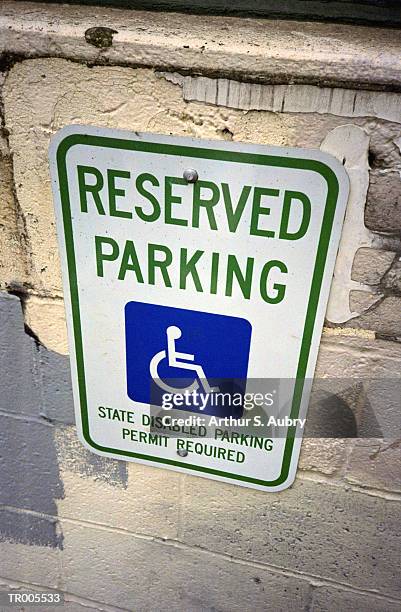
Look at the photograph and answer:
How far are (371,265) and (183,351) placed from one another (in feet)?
1.07

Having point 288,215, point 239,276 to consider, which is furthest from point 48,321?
point 288,215

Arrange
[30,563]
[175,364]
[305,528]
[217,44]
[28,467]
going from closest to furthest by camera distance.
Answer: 1. [217,44]
2. [175,364]
3. [305,528]
4. [28,467]
5. [30,563]

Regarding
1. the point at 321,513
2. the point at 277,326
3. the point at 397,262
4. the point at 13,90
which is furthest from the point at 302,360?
the point at 13,90

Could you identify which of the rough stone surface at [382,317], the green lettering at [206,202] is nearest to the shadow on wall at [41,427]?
the rough stone surface at [382,317]

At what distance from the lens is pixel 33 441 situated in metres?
1.14

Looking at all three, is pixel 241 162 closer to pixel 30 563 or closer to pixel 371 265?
pixel 371 265

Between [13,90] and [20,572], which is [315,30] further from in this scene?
[20,572]

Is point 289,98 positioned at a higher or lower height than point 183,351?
higher

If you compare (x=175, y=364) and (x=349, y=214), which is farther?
(x=175, y=364)

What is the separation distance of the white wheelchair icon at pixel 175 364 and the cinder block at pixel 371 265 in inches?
11.6

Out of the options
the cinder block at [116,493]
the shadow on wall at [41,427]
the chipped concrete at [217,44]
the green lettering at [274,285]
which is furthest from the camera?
the cinder block at [116,493]

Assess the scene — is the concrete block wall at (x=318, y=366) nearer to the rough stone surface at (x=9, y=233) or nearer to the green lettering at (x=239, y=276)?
the rough stone surface at (x=9, y=233)

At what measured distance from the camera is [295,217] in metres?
0.79

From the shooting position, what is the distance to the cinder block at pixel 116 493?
3.61 ft
